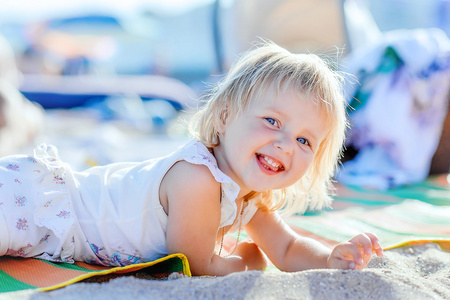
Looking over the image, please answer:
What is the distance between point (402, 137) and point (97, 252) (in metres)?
1.97

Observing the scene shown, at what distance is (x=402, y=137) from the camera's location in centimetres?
269

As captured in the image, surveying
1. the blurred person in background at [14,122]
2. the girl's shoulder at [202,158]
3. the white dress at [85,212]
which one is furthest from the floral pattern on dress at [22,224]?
the blurred person in background at [14,122]

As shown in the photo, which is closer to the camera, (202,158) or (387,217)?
(202,158)

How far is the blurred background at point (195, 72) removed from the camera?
2.71 metres

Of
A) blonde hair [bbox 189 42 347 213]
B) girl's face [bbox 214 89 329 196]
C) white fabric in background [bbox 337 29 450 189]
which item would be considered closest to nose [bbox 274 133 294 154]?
girl's face [bbox 214 89 329 196]

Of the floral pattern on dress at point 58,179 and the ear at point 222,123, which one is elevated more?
the ear at point 222,123

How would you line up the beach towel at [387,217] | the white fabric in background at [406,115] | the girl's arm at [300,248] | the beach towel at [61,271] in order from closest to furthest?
the beach towel at [61,271], the girl's arm at [300,248], the beach towel at [387,217], the white fabric in background at [406,115]

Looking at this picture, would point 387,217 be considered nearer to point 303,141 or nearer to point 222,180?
point 303,141

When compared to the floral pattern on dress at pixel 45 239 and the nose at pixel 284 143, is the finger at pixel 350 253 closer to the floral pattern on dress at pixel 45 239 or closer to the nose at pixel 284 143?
the nose at pixel 284 143

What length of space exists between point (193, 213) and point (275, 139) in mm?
287

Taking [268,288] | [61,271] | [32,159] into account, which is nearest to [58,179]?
[32,159]

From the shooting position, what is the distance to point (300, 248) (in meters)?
1.43

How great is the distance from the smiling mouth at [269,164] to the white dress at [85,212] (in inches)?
3.8

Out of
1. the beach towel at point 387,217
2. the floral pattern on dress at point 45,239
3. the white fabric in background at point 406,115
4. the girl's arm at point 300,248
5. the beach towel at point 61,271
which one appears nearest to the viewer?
the beach towel at point 61,271
